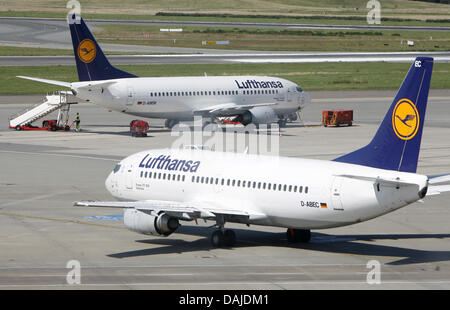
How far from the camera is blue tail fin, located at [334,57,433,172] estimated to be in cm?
3650

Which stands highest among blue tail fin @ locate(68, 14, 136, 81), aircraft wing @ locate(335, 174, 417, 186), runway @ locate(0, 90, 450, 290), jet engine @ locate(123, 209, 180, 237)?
blue tail fin @ locate(68, 14, 136, 81)

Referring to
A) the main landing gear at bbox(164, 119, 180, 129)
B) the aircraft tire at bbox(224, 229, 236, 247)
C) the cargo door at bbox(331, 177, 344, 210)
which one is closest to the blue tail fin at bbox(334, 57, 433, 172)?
the cargo door at bbox(331, 177, 344, 210)

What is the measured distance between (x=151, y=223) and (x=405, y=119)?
12010 millimetres

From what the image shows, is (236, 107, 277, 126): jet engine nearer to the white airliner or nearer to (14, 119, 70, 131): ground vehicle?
(14, 119, 70, 131): ground vehicle

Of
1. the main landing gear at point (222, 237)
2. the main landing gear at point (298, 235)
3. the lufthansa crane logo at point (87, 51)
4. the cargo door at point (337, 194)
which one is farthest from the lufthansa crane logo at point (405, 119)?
the lufthansa crane logo at point (87, 51)

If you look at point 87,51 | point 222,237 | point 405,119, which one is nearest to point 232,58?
point 87,51

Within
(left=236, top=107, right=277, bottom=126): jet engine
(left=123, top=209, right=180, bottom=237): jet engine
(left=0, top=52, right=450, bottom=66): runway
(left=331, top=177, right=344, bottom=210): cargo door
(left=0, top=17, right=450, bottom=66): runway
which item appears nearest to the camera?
(left=331, top=177, right=344, bottom=210): cargo door

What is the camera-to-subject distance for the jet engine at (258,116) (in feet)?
294

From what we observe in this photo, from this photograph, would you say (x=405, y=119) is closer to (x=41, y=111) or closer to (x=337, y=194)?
(x=337, y=194)

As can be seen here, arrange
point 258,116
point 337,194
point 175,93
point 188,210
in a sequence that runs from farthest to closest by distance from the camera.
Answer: point 258,116
point 175,93
point 188,210
point 337,194

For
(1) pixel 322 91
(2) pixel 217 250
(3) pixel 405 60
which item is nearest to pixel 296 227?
(2) pixel 217 250

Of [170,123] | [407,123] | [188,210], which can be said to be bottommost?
[188,210]

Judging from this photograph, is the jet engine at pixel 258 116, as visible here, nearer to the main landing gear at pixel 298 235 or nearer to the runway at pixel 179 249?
the runway at pixel 179 249

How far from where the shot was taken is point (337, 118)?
95.7 metres
